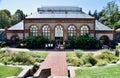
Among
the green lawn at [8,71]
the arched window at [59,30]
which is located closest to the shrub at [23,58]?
the green lawn at [8,71]

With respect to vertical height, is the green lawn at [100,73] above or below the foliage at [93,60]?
above

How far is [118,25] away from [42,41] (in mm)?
24561

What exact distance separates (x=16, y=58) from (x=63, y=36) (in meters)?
19.6

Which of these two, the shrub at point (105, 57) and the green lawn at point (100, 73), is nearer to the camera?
the green lawn at point (100, 73)

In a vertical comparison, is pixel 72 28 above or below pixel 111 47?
above

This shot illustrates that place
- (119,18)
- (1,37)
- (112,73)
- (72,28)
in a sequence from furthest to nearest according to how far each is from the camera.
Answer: (119,18), (1,37), (72,28), (112,73)

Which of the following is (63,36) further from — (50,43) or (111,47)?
(111,47)

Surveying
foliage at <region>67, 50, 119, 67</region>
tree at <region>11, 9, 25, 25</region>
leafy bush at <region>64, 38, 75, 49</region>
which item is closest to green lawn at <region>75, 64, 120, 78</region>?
foliage at <region>67, 50, 119, 67</region>

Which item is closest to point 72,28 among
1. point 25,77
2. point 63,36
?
point 63,36

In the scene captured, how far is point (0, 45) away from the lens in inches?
1597

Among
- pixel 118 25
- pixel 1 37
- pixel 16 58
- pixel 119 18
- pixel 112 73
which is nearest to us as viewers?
pixel 112 73

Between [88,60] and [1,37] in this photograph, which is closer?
[88,60]

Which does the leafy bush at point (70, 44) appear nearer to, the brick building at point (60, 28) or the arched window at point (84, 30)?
the brick building at point (60, 28)

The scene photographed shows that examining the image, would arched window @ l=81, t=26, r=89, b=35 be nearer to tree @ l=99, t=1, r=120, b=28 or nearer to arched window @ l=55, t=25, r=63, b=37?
arched window @ l=55, t=25, r=63, b=37
